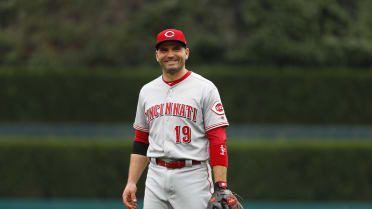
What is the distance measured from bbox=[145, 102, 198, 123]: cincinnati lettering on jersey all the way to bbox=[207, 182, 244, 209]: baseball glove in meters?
0.54

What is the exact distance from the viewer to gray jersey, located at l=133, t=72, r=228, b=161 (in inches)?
179

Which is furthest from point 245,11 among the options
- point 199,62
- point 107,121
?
point 107,121

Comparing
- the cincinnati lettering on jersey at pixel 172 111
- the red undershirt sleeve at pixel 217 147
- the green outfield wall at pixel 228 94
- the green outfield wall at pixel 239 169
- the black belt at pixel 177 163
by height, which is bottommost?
the green outfield wall at pixel 239 169

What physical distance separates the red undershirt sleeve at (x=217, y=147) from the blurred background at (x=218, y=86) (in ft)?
25.8

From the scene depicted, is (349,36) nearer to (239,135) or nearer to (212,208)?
(239,135)

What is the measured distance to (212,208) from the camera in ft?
14.4

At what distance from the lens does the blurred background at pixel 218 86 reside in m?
12.6

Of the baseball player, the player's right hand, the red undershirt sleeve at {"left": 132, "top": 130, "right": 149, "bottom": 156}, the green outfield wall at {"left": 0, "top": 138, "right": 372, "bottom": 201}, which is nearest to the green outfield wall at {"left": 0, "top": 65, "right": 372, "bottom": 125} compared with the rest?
the green outfield wall at {"left": 0, "top": 138, "right": 372, "bottom": 201}

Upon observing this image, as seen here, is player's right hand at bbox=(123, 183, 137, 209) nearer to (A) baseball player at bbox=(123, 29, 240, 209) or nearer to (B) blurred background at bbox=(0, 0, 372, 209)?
(A) baseball player at bbox=(123, 29, 240, 209)

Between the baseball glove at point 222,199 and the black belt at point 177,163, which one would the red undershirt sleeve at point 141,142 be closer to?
the black belt at point 177,163

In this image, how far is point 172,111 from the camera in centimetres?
460

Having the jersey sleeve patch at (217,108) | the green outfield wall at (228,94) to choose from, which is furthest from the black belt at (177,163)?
the green outfield wall at (228,94)

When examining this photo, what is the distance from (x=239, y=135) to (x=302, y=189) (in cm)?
415

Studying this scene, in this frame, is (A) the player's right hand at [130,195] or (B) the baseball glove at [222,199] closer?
(B) the baseball glove at [222,199]
